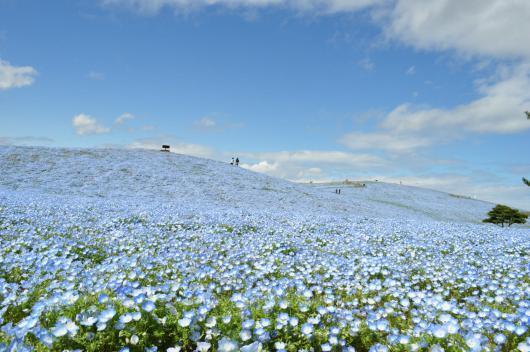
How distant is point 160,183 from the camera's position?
31.9 m

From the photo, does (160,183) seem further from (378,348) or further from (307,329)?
(378,348)

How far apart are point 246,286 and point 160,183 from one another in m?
26.7

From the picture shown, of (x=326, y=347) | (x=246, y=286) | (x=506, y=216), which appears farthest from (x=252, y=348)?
(x=506, y=216)

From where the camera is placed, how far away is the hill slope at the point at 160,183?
88.4ft

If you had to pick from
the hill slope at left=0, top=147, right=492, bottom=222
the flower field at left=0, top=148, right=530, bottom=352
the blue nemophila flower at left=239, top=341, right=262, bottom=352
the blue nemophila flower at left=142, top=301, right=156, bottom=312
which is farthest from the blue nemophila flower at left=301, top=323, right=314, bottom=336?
the hill slope at left=0, top=147, right=492, bottom=222

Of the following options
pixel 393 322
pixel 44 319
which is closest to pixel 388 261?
pixel 393 322

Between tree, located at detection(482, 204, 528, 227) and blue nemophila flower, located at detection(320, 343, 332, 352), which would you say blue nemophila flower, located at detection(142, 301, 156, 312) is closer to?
blue nemophila flower, located at detection(320, 343, 332, 352)

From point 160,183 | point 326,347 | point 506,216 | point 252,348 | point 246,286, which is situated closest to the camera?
point 252,348

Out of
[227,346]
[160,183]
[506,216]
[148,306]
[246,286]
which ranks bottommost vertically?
[246,286]

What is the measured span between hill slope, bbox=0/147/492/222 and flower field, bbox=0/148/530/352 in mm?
11354

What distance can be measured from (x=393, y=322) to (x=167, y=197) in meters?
24.1

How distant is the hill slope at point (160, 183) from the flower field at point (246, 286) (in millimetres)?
11354

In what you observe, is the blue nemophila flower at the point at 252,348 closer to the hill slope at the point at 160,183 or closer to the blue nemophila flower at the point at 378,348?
the blue nemophila flower at the point at 378,348

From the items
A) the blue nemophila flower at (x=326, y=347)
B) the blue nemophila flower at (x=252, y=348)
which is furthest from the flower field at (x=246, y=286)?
the blue nemophila flower at (x=326, y=347)
